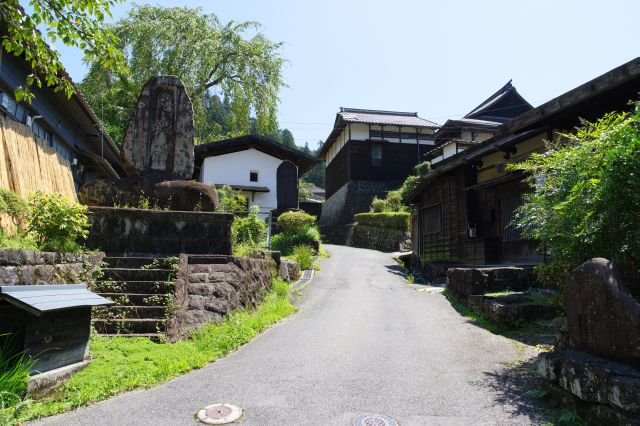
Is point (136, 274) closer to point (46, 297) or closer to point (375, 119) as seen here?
point (46, 297)

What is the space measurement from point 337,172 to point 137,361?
1234 inches

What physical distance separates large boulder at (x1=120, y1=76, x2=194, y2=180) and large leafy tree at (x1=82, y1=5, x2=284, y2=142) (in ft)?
44.2

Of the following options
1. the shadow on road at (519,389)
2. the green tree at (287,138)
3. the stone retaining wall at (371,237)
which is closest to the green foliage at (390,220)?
the stone retaining wall at (371,237)

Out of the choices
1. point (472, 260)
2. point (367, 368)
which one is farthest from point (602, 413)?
point (472, 260)

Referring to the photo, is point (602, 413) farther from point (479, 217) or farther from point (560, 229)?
point (479, 217)

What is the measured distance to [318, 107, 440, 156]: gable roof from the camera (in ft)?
105

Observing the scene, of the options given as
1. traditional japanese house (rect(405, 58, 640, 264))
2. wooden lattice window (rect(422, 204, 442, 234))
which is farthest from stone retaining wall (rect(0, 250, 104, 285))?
wooden lattice window (rect(422, 204, 442, 234))

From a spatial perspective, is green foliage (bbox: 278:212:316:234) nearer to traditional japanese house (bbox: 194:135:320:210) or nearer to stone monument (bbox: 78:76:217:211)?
traditional japanese house (bbox: 194:135:320:210)

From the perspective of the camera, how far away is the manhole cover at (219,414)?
396 cm

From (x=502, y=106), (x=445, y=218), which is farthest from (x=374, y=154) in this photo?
(x=445, y=218)

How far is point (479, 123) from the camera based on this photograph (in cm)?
2620

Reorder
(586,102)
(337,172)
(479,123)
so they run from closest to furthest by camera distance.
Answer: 1. (586,102)
2. (479,123)
3. (337,172)

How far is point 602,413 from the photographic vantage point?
3.48 meters

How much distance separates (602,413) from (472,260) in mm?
11403
